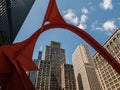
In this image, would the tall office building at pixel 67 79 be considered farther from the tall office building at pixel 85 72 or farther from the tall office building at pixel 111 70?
the tall office building at pixel 111 70

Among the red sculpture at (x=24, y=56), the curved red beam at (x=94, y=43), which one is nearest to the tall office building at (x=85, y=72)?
the curved red beam at (x=94, y=43)

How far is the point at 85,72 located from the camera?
120312mm

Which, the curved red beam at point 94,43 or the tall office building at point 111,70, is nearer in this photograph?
the curved red beam at point 94,43

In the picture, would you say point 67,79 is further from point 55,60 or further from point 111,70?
point 111,70

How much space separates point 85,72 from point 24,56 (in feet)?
359

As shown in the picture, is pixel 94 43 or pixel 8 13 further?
pixel 8 13

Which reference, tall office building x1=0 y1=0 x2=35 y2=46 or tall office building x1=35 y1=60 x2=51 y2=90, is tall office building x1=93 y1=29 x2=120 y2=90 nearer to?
tall office building x1=35 y1=60 x2=51 y2=90

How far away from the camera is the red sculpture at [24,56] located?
12.4 metres

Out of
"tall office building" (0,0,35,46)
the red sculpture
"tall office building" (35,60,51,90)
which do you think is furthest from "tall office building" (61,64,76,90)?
the red sculpture

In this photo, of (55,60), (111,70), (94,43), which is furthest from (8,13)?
(55,60)

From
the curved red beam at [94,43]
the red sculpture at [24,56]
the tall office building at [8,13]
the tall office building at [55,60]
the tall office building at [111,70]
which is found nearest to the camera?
the red sculpture at [24,56]

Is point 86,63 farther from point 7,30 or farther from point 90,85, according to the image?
point 7,30

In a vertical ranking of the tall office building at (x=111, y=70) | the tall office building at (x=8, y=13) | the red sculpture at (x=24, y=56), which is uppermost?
the tall office building at (x=8, y=13)

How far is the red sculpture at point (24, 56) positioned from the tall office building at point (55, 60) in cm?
9224
